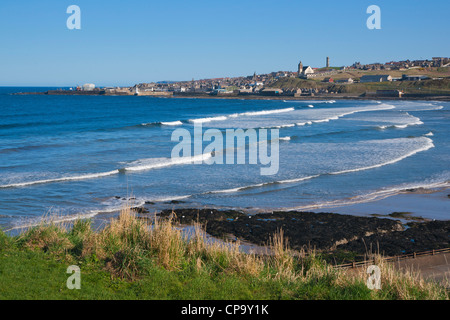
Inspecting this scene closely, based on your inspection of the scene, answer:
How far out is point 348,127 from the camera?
2068 inches

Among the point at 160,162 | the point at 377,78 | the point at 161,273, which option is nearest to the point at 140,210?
the point at 161,273

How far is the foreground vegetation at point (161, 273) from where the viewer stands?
7.54 meters

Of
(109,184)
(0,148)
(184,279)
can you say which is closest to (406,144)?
(109,184)

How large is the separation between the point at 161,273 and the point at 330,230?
7.18 m

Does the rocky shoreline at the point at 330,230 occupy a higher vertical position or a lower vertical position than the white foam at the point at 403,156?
lower

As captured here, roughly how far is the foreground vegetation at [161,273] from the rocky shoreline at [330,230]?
3.15 m

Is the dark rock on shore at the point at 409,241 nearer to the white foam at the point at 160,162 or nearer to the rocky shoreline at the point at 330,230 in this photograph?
the rocky shoreline at the point at 330,230

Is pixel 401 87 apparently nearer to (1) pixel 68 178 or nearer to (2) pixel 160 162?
(2) pixel 160 162

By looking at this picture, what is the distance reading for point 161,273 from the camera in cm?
830

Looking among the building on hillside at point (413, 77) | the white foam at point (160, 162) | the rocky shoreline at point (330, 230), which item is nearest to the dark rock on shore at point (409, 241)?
the rocky shoreline at point (330, 230)

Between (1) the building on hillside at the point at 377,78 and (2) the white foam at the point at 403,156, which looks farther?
(1) the building on hillside at the point at 377,78

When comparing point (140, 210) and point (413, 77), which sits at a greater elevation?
point (413, 77)
